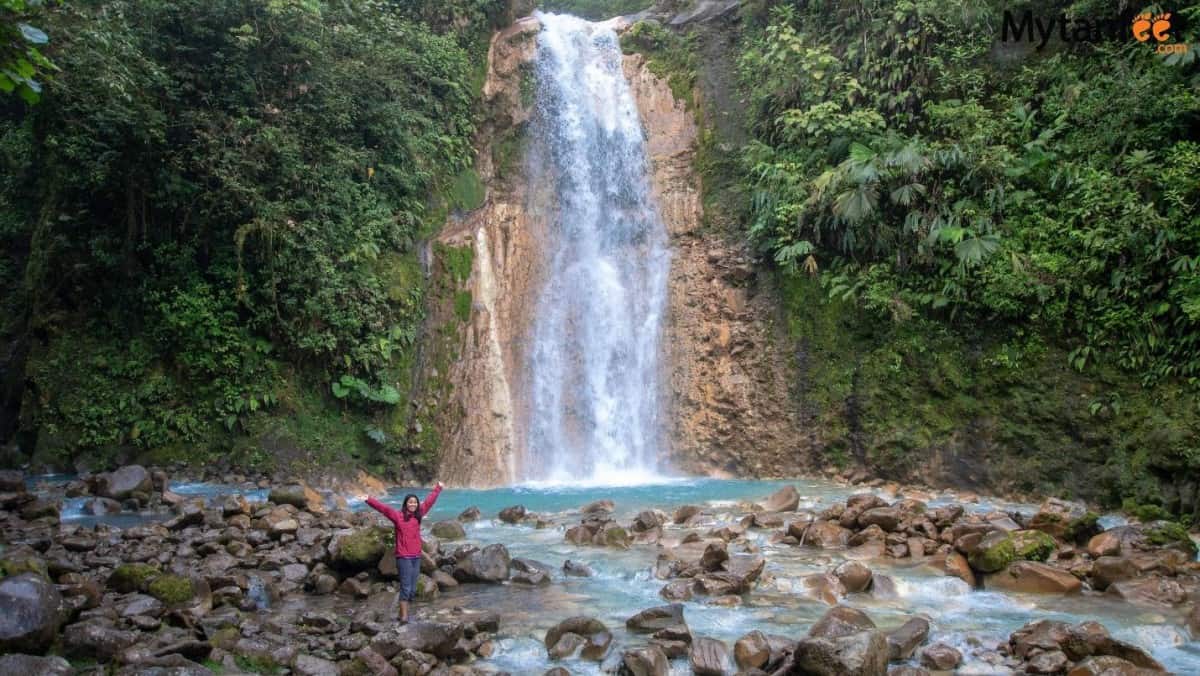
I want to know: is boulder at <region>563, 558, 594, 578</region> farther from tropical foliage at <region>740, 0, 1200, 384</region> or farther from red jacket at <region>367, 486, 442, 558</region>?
tropical foliage at <region>740, 0, 1200, 384</region>

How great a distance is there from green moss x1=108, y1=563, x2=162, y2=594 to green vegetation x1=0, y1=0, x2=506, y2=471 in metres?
7.55

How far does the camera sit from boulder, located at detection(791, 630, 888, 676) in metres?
5.60

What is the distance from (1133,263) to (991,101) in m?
4.77

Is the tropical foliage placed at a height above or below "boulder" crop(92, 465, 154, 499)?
above

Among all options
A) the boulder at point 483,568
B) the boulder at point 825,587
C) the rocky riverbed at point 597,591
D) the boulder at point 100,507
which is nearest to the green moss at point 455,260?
the rocky riverbed at point 597,591

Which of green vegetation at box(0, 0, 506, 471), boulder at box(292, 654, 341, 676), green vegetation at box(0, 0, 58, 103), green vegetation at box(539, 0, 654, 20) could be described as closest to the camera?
green vegetation at box(0, 0, 58, 103)

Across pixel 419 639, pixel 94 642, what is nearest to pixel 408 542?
pixel 419 639

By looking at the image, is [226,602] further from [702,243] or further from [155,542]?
[702,243]

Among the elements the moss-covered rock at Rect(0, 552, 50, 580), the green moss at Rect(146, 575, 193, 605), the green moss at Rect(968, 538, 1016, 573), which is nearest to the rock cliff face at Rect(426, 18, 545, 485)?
the green moss at Rect(146, 575, 193, 605)

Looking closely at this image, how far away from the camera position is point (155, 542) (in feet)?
30.6

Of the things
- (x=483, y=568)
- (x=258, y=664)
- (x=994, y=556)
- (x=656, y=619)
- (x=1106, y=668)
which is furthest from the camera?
(x=483, y=568)

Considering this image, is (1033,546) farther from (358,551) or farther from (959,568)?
(358,551)

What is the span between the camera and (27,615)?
5.65 meters

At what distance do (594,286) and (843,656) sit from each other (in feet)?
45.3
